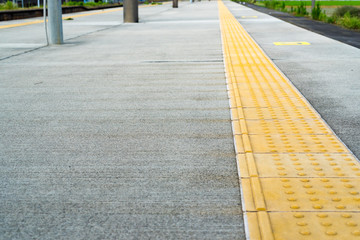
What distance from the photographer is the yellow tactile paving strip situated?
2.80m

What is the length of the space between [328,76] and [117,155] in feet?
15.3

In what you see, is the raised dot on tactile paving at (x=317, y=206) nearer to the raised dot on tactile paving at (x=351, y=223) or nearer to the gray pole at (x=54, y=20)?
the raised dot on tactile paving at (x=351, y=223)

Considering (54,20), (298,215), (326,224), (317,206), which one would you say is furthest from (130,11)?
(326,224)

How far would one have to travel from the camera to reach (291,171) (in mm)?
3611

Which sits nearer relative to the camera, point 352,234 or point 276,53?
point 352,234

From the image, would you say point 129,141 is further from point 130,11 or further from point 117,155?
point 130,11

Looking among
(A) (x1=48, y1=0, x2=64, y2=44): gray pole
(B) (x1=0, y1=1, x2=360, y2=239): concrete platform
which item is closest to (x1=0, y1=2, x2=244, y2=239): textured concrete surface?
(B) (x1=0, y1=1, x2=360, y2=239): concrete platform

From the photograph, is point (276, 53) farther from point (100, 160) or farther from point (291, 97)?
point (100, 160)

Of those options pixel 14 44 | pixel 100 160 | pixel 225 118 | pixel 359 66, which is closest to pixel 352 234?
pixel 100 160

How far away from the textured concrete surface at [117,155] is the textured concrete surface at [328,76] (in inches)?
43.5

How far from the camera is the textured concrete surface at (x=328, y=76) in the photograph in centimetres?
505

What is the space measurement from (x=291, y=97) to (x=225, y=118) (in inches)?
48.2

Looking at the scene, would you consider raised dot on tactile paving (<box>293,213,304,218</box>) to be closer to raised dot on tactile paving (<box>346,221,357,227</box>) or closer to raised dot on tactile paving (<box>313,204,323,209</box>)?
raised dot on tactile paving (<box>313,204,323,209</box>)

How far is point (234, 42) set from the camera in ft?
40.6
